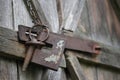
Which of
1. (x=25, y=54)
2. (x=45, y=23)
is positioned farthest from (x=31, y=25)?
(x=25, y=54)

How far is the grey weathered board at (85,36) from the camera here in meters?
1.98

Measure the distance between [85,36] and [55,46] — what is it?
43 cm

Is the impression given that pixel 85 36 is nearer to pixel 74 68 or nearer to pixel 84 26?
pixel 84 26

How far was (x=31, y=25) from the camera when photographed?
215 centimetres

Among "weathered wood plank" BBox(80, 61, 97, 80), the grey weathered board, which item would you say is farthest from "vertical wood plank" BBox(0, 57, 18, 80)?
"weathered wood plank" BBox(80, 61, 97, 80)

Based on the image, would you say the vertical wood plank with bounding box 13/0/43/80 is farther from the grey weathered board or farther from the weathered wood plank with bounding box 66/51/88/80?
the weathered wood plank with bounding box 66/51/88/80

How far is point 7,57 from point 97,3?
0.95 metres

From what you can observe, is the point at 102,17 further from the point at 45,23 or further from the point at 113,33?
the point at 45,23

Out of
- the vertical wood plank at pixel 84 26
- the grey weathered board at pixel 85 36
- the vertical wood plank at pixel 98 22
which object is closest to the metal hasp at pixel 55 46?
the grey weathered board at pixel 85 36

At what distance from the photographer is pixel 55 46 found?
208 centimetres

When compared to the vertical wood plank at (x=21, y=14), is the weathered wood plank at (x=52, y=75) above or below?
below

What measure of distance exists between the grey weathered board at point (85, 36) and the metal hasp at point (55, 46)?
1.9 inches

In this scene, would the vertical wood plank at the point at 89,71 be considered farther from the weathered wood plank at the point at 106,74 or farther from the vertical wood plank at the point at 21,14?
the vertical wood plank at the point at 21,14

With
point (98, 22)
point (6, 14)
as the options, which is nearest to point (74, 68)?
point (6, 14)
